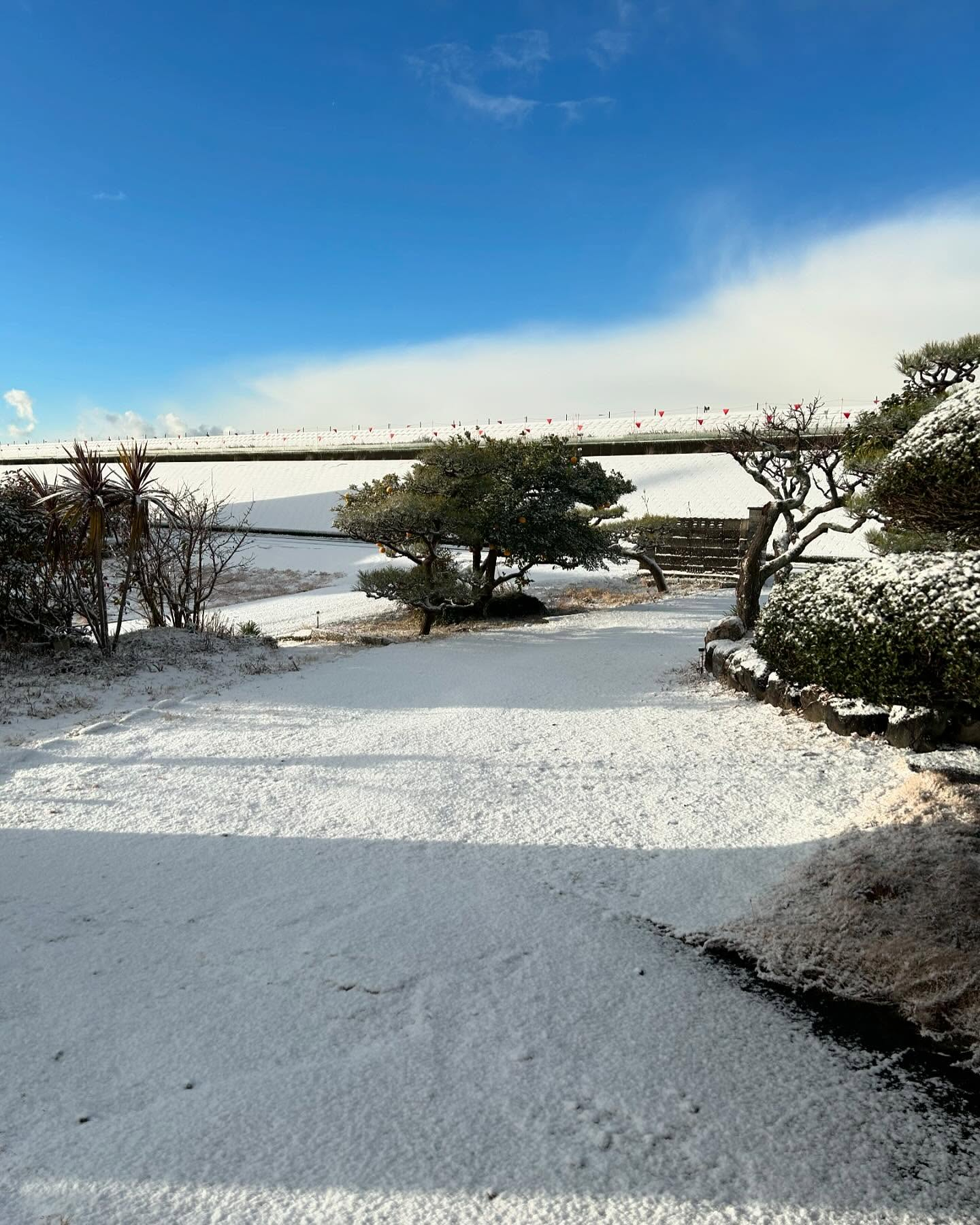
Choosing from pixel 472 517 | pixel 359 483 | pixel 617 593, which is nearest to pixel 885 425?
pixel 472 517

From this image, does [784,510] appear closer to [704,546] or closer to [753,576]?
[753,576]

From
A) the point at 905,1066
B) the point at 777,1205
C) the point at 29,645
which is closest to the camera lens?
the point at 777,1205

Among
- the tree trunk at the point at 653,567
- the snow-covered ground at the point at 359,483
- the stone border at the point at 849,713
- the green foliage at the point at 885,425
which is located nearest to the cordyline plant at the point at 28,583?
the snow-covered ground at the point at 359,483

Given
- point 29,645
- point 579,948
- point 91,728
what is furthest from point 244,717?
point 579,948

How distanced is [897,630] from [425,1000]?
1.90 m

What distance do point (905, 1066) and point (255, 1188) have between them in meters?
1.63

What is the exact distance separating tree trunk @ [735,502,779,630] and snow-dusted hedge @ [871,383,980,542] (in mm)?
3975

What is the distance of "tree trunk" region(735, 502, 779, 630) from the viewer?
6.73 m

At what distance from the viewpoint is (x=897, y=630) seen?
2707 millimetres

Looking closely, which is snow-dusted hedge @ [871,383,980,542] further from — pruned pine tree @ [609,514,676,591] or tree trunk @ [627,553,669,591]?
tree trunk @ [627,553,669,591]

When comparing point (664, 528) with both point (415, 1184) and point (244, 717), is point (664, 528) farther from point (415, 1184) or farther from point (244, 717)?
point (415, 1184)

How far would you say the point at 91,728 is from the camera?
196 inches

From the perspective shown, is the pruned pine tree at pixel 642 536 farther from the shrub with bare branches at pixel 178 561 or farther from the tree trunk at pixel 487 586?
the shrub with bare branches at pixel 178 561

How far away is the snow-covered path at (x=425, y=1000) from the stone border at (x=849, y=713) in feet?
0.62
